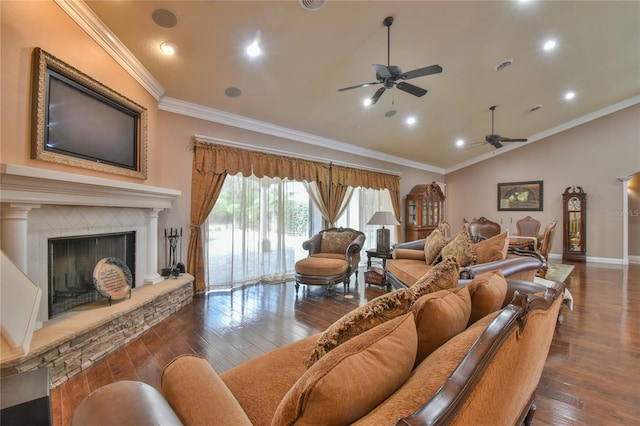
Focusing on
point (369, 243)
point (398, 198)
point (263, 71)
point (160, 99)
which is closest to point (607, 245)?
point (398, 198)

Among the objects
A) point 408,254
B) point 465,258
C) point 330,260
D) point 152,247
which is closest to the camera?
point 465,258

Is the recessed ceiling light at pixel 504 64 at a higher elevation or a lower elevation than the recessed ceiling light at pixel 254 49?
higher

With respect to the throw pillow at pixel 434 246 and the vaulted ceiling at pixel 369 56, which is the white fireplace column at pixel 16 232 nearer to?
the vaulted ceiling at pixel 369 56

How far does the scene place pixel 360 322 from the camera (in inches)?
34.0

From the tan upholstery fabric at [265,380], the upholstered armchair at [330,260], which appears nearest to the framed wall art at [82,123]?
A: the tan upholstery fabric at [265,380]

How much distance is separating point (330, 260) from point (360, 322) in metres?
2.92

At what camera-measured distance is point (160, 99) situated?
136 inches

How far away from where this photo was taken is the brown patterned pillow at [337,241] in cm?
439

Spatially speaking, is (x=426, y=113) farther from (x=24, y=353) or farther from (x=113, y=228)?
(x=24, y=353)

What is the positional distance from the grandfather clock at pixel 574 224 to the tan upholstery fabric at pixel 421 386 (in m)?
8.02

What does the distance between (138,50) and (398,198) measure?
5.91 meters

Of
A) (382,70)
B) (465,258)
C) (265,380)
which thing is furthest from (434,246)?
(265,380)

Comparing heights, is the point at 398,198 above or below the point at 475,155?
below

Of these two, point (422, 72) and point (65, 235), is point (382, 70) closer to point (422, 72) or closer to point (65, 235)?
point (422, 72)
